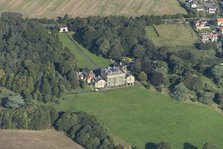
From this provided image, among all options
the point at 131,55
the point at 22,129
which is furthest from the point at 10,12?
the point at 22,129

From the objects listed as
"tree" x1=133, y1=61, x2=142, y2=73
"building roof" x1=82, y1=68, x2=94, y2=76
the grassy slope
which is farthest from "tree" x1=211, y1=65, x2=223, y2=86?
"building roof" x1=82, y1=68, x2=94, y2=76

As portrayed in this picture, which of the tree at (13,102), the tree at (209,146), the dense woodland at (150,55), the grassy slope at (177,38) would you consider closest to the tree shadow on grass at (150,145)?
the tree at (209,146)

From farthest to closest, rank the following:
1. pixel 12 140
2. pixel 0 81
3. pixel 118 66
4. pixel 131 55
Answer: pixel 131 55 < pixel 118 66 < pixel 0 81 < pixel 12 140

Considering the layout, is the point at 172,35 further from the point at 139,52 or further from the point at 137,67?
the point at 137,67

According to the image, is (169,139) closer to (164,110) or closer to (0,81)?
(164,110)

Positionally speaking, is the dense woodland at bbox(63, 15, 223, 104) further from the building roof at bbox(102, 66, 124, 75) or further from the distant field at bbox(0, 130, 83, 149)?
the distant field at bbox(0, 130, 83, 149)

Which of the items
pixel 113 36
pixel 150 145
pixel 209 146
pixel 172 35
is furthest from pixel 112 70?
pixel 209 146
